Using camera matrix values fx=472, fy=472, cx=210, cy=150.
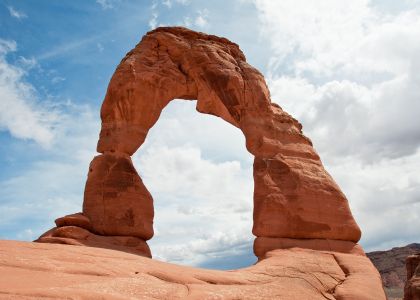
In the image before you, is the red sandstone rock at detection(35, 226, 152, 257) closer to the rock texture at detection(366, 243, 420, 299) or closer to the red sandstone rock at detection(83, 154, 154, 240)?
the red sandstone rock at detection(83, 154, 154, 240)

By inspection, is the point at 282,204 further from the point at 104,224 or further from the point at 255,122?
the point at 104,224

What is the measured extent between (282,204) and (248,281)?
15.9 feet

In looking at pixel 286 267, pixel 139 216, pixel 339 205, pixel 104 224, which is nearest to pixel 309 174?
pixel 339 205

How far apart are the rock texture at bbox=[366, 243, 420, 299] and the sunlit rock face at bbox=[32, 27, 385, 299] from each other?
64.1 ft

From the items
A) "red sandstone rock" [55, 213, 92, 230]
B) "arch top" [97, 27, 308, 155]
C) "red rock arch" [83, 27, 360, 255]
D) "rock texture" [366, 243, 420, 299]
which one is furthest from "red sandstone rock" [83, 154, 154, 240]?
"rock texture" [366, 243, 420, 299]

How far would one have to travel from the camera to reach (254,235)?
15008 mm

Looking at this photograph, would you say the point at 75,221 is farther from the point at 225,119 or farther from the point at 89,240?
the point at 225,119

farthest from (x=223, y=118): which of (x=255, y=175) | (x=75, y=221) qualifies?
(x=75, y=221)

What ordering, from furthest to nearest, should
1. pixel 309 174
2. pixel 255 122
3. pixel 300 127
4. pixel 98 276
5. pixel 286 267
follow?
pixel 300 127 → pixel 255 122 → pixel 309 174 → pixel 286 267 → pixel 98 276

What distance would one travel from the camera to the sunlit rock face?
1346 centimetres

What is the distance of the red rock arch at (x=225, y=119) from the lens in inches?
597

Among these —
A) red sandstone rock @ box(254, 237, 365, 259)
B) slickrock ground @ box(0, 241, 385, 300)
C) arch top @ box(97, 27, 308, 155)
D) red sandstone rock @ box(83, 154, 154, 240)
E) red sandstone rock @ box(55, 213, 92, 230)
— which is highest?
arch top @ box(97, 27, 308, 155)

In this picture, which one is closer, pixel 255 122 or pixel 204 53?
pixel 255 122

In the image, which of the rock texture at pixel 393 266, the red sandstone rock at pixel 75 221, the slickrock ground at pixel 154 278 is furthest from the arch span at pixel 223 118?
the rock texture at pixel 393 266
